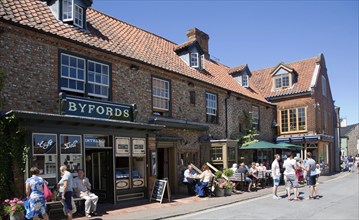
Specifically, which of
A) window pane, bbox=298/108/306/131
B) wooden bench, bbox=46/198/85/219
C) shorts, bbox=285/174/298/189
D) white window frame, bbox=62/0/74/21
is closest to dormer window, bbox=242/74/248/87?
window pane, bbox=298/108/306/131

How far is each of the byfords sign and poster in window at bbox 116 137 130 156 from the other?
0.88 metres

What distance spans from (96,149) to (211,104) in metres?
9.21

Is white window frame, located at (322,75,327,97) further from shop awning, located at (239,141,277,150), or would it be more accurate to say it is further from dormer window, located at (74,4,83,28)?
dormer window, located at (74,4,83,28)

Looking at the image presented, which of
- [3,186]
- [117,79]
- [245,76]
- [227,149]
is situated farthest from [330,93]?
[3,186]

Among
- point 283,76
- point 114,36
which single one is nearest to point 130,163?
point 114,36

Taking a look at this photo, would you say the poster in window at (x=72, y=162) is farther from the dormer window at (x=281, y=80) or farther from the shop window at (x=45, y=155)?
the dormer window at (x=281, y=80)

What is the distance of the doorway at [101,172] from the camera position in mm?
13172

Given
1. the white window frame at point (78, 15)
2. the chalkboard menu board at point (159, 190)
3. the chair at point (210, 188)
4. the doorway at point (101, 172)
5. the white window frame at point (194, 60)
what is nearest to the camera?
the doorway at point (101, 172)

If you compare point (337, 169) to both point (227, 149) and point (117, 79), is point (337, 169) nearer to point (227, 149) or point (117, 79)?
point (227, 149)

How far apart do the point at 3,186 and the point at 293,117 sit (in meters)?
25.0

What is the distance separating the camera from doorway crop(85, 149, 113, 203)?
13.2 metres

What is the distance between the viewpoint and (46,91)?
12000mm

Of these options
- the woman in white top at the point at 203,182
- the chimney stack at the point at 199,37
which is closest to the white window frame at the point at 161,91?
the woman in white top at the point at 203,182

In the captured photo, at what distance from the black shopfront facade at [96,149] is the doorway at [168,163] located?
264 centimetres
